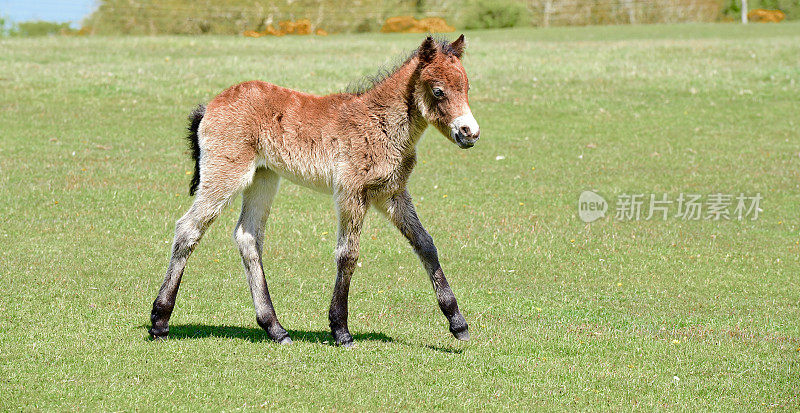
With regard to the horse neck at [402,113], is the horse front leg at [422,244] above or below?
below

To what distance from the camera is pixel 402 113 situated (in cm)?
818

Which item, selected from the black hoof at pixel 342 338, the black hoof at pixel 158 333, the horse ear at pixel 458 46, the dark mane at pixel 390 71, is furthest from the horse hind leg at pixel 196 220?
the horse ear at pixel 458 46

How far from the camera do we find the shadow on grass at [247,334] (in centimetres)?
873

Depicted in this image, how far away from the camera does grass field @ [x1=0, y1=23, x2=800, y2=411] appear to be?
762 centimetres

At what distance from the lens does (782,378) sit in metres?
8.09

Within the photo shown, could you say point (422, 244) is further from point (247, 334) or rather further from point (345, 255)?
point (247, 334)

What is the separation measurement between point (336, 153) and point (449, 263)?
4.46m

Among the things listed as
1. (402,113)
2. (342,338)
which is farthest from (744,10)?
(342,338)

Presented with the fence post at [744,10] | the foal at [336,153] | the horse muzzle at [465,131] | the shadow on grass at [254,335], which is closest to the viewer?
the horse muzzle at [465,131]

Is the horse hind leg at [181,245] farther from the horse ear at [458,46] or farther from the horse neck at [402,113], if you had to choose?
the horse ear at [458,46]

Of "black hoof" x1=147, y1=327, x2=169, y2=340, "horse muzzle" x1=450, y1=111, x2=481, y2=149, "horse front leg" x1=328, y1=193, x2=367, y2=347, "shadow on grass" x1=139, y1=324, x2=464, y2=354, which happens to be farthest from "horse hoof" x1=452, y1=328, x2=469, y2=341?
"black hoof" x1=147, y1=327, x2=169, y2=340

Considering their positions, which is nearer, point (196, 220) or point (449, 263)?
point (196, 220)

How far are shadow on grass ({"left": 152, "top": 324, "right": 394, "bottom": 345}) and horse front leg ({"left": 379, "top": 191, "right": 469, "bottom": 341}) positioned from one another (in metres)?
0.78

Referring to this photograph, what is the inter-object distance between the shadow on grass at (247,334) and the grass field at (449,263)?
41 mm
